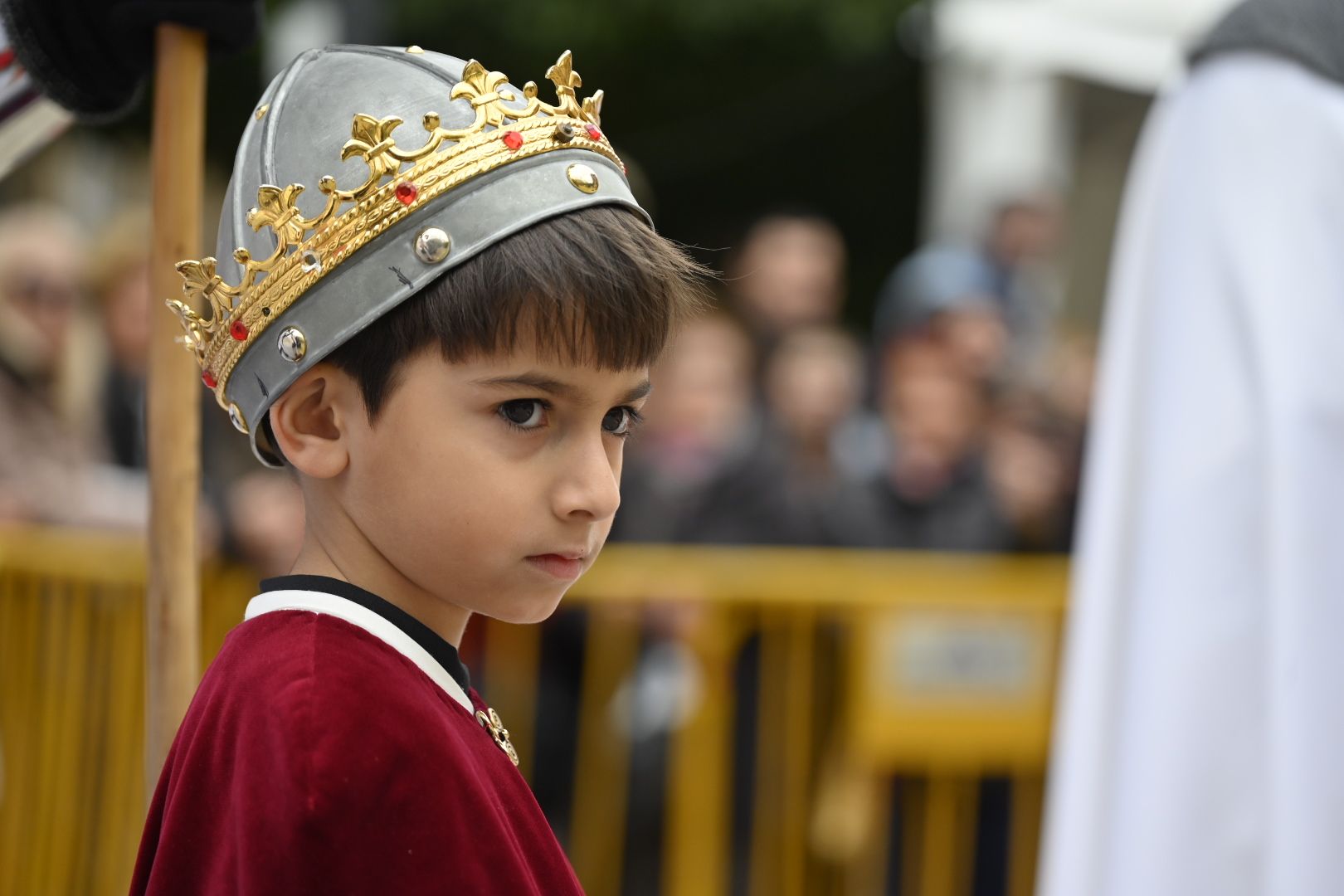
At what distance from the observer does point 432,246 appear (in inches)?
59.6

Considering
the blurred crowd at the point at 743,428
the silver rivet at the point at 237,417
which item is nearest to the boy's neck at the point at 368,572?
the silver rivet at the point at 237,417

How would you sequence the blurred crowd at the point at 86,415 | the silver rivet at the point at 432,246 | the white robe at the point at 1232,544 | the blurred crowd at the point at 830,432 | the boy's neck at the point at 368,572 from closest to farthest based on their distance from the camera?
the silver rivet at the point at 432,246 → the boy's neck at the point at 368,572 → the white robe at the point at 1232,544 → the blurred crowd at the point at 86,415 → the blurred crowd at the point at 830,432

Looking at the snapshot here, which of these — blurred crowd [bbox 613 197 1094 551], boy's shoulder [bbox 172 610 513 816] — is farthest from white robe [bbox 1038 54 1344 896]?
blurred crowd [bbox 613 197 1094 551]

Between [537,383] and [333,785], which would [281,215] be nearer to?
[537,383]

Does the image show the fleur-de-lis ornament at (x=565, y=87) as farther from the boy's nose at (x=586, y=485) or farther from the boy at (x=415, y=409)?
the boy's nose at (x=586, y=485)

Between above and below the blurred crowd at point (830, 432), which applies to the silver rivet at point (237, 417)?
below

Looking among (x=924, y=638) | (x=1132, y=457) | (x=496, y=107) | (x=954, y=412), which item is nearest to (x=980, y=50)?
(x=954, y=412)

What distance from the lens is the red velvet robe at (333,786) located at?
4.59 ft

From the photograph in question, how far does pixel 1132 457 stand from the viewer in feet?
8.30

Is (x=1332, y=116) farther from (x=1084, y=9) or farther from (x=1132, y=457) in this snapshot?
(x=1084, y=9)

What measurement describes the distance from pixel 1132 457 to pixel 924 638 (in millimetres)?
2375

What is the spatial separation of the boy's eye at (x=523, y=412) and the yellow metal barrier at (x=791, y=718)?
3.17m

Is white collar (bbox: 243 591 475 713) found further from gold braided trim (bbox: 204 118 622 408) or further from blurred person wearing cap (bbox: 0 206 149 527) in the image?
blurred person wearing cap (bbox: 0 206 149 527)

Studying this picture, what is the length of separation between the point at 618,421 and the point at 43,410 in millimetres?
3481
